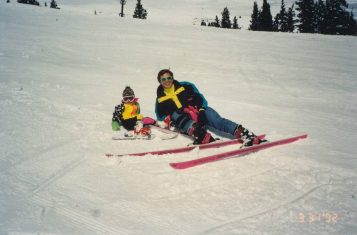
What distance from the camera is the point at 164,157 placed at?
15.3ft

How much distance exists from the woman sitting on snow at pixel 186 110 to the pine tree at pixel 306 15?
58.7 meters

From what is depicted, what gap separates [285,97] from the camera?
27.8 feet

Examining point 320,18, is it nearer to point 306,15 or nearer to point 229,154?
point 306,15

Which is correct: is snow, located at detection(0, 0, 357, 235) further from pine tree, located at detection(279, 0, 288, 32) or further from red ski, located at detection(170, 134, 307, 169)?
pine tree, located at detection(279, 0, 288, 32)

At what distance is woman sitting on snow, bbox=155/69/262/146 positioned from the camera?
5.39 m

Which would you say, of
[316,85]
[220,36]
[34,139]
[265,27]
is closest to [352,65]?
[316,85]

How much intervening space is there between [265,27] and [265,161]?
6314cm

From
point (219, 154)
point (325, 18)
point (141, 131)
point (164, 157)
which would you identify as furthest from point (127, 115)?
point (325, 18)

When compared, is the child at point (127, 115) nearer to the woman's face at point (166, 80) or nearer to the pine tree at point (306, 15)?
the woman's face at point (166, 80)
